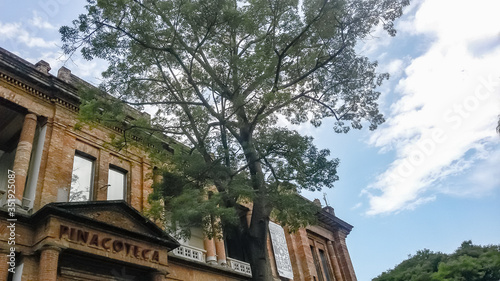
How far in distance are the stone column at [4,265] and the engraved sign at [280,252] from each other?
10633mm

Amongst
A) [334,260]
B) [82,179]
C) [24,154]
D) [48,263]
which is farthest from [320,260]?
[24,154]

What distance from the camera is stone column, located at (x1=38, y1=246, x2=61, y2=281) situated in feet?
28.1

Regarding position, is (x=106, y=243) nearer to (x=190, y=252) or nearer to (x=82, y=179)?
(x=82, y=179)

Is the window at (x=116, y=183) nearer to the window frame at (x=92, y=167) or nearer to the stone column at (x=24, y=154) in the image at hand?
the window frame at (x=92, y=167)

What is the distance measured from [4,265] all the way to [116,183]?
4876 mm

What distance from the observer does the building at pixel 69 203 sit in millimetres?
9312

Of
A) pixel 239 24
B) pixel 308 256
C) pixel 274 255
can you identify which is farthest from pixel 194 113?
pixel 308 256

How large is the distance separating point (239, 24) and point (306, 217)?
17.3 feet

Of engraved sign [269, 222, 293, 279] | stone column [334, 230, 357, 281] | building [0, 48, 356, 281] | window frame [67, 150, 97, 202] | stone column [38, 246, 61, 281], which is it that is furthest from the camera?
stone column [334, 230, 357, 281]

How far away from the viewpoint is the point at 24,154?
1082 centimetres

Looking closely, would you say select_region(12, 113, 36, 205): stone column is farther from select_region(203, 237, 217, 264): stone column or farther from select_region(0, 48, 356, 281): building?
select_region(203, 237, 217, 264): stone column

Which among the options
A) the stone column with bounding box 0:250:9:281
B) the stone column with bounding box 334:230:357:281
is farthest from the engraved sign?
the stone column with bounding box 0:250:9:281

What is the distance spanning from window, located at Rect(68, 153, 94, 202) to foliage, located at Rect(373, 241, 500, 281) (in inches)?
976

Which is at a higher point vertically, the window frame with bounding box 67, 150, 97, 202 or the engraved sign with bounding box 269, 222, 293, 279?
the window frame with bounding box 67, 150, 97, 202
